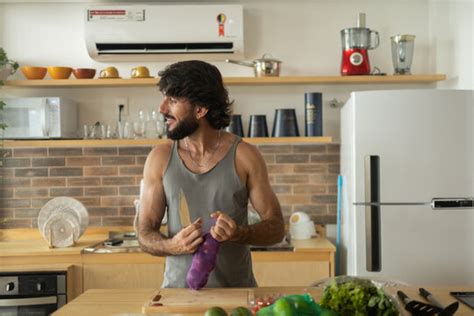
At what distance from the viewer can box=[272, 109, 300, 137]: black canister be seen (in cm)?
382

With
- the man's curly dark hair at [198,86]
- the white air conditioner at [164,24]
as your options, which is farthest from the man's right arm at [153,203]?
the white air conditioner at [164,24]

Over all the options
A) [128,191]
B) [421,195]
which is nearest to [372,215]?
[421,195]

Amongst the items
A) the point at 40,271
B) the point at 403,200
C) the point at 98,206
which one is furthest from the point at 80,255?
the point at 403,200

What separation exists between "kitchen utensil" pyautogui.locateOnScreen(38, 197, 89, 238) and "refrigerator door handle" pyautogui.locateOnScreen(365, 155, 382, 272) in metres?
1.73

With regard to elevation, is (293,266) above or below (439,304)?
below

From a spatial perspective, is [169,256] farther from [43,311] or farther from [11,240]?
[11,240]

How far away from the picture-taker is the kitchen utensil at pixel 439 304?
160cm

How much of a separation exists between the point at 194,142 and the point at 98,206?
202 centimetres

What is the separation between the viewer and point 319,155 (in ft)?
13.2

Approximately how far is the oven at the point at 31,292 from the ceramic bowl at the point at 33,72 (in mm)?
1328

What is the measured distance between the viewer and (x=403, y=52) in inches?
152

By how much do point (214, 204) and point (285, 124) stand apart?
179 centimetres

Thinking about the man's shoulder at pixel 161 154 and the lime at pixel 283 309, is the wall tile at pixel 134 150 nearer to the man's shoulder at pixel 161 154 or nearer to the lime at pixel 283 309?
the man's shoulder at pixel 161 154

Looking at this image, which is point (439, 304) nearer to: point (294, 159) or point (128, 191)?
point (294, 159)
